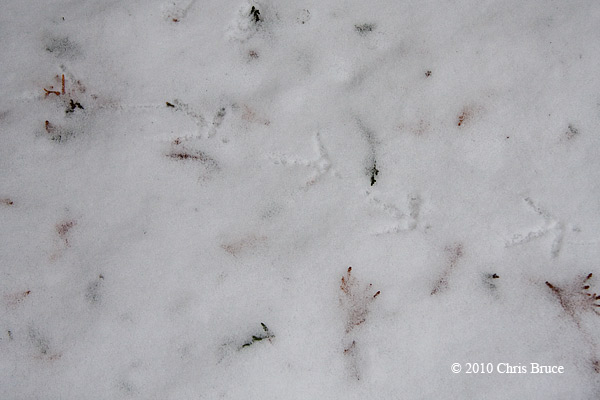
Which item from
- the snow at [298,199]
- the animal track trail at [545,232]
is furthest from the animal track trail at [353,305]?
the animal track trail at [545,232]

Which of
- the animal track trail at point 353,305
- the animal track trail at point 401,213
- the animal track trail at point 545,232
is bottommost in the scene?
the animal track trail at point 353,305

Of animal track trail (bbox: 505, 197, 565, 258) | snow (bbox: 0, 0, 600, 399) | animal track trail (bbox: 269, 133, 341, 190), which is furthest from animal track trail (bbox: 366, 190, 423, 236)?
animal track trail (bbox: 505, 197, 565, 258)

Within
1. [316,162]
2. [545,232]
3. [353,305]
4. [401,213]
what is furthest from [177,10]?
[545,232]

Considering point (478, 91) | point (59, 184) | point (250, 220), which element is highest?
point (478, 91)

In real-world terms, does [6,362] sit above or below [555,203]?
below

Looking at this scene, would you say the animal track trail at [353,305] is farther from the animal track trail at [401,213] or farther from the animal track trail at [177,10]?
the animal track trail at [177,10]

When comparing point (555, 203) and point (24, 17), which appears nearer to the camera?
point (555, 203)

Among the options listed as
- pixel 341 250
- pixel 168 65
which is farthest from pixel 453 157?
pixel 168 65

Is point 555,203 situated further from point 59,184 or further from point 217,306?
point 59,184
